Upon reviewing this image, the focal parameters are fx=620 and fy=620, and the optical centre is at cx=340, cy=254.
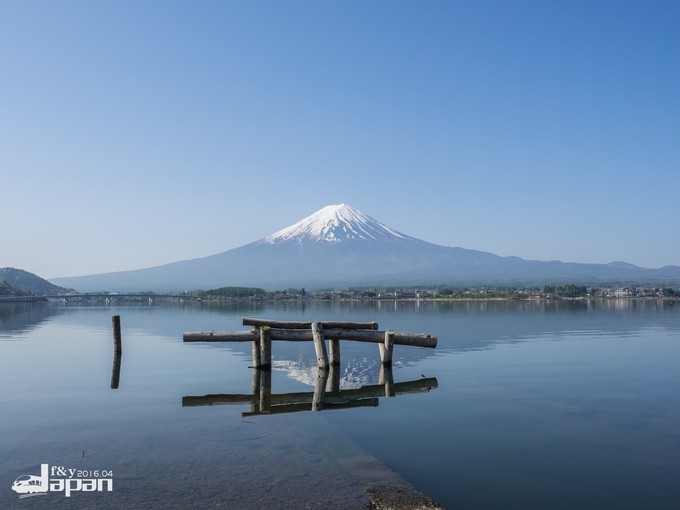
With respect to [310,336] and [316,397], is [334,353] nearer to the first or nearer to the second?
[310,336]

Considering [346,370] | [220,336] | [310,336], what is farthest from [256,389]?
[346,370]

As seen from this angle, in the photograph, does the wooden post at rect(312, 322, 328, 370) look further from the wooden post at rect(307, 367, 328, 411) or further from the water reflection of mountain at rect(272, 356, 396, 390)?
the water reflection of mountain at rect(272, 356, 396, 390)

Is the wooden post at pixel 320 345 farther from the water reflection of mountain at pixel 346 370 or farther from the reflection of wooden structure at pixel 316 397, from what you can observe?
the reflection of wooden structure at pixel 316 397

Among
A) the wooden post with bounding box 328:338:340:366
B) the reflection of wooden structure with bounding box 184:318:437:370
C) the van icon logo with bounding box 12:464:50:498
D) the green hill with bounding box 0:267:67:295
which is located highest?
the green hill with bounding box 0:267:67:295

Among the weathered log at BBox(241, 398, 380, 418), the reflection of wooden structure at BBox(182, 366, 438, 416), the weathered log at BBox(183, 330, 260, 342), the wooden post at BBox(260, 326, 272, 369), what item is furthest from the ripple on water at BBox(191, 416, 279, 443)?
the weathered log at BBox(183, 330, 260, 342)

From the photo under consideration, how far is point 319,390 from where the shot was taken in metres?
17.4

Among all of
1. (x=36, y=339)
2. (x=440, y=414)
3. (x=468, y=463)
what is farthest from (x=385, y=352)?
(x=36, y=339)

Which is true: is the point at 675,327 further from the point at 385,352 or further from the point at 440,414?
the point at 440,414

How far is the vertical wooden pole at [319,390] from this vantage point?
14961 mm

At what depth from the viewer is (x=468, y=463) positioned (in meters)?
10.2

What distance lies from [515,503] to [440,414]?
573 centimetres

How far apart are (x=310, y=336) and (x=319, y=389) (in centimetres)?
447

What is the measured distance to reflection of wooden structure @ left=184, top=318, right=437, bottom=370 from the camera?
2103 centimetres

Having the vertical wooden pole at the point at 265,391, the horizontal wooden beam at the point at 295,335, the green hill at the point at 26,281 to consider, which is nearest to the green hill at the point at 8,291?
the green hill at the point at 26,281
